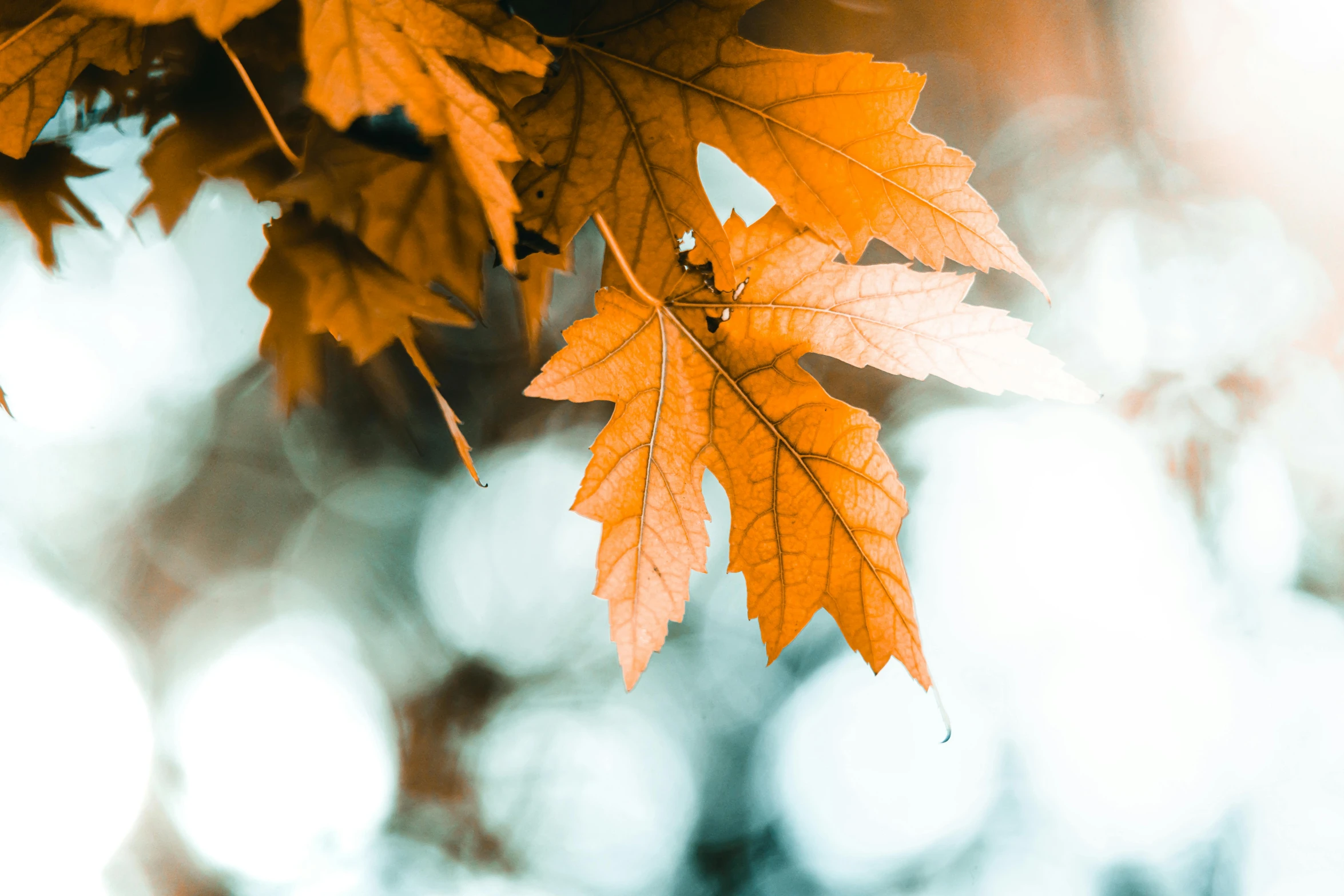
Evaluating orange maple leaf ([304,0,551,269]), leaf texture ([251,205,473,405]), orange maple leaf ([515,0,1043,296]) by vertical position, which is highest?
orange maple leaf ([515,0,1043,296])

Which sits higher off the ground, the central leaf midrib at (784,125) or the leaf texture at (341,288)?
the central leaf midrib at (784,125)

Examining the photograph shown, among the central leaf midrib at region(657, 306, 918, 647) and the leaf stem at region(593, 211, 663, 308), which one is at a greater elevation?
the leaf stem at region(593, 211, 663, 308)

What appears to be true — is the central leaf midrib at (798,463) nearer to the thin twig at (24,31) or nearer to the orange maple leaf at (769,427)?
the orange maple leaf at (769,427)

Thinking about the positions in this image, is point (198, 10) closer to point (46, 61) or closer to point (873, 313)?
point (46, 61)

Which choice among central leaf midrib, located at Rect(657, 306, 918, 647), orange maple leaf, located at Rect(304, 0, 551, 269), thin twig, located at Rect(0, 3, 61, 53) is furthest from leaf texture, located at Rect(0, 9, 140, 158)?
central leaf midrib, located at Rect(657, 306, 918, 647)

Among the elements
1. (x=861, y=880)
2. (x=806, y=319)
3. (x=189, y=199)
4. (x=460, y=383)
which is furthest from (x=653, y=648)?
(x=861, y=880)

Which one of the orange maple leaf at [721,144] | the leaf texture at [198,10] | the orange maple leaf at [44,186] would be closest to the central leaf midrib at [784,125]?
the orange maple leaf at [721,144]

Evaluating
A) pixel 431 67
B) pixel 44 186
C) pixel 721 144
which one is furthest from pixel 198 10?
pixel 44 186

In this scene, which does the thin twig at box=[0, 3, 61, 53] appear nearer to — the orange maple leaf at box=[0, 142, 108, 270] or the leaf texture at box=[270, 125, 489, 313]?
the leaf texture at box=[270, 125, 489, 313]
